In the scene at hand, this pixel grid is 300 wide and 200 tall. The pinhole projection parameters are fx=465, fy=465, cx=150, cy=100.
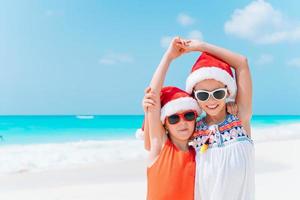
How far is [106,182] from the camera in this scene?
7781 millimetres

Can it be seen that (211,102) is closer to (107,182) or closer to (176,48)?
(176,48)

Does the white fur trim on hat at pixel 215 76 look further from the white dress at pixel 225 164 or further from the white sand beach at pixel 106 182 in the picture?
the white sand beach at pixel 106 182

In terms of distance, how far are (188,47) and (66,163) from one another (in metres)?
7.94

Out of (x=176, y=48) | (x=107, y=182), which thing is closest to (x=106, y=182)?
(x=107, y=182)

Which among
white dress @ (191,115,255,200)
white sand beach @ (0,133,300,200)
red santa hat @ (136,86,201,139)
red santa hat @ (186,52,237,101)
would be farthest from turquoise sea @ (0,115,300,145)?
white dress @ (191,115,255,200)

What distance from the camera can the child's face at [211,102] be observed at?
3.02 meters

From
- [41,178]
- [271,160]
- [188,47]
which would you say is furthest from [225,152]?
[271,160]

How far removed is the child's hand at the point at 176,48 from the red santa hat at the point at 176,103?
253 millimetres

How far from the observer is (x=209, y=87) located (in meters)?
3.06

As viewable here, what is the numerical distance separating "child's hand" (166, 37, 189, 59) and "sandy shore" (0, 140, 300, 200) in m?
3.88

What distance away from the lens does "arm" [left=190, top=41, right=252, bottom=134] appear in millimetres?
3074

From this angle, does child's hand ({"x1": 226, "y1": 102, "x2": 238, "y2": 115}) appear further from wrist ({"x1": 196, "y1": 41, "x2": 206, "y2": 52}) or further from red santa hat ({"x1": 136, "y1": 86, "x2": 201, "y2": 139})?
wrist ({"x1": 196, "y1": 41, "x2": 206, "y2": 52})

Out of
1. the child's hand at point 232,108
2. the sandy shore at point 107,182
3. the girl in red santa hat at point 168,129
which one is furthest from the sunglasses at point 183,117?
the sandy shore at point 107,182

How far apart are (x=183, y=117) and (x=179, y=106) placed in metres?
0.08
